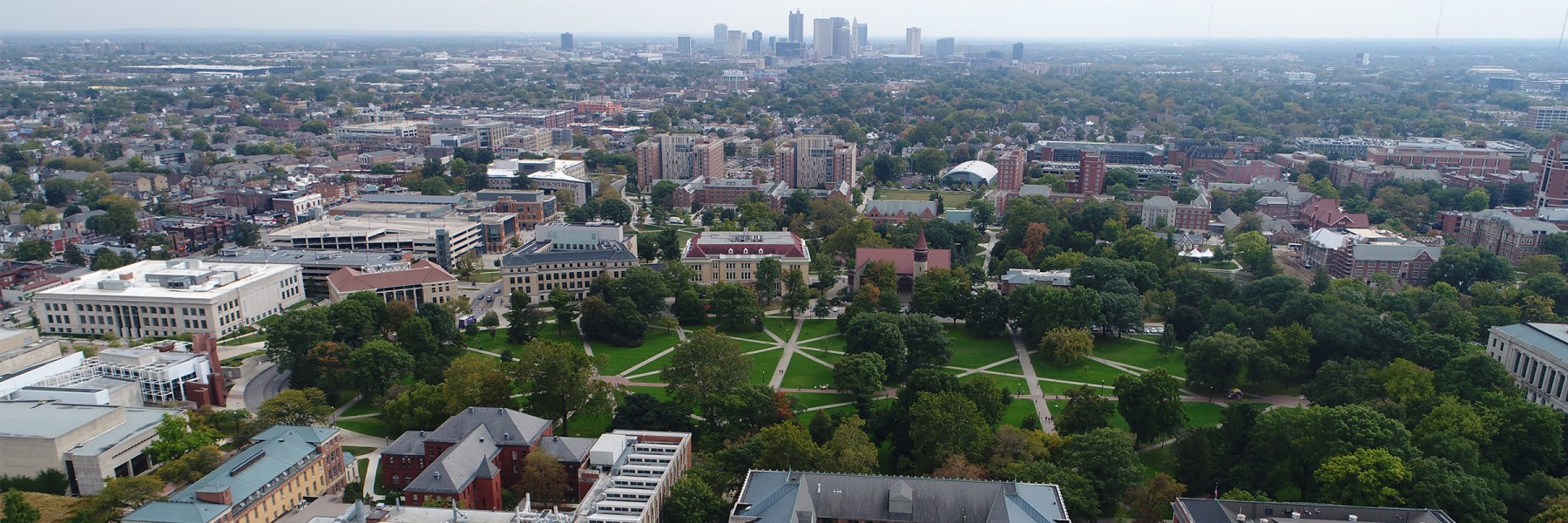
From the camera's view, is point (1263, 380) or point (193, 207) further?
point (193, 207)

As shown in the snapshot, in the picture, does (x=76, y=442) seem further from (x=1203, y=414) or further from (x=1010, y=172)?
(x=1010, y=172)

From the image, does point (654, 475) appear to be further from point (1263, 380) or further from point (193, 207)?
point (193, 207)

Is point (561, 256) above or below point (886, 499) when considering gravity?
below

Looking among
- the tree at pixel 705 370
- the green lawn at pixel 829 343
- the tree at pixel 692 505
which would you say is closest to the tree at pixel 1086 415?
the tree at pixel 705 370

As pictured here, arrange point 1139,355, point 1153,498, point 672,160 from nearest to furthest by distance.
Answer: point 1153,498
point 1139,355
point 672,160

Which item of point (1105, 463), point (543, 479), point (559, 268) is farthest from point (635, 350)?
point (1105, 463)

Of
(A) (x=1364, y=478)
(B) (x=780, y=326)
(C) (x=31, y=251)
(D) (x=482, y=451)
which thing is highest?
(A) (x=1364, y=478)

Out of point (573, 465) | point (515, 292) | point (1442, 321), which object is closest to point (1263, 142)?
point (1442, 321)

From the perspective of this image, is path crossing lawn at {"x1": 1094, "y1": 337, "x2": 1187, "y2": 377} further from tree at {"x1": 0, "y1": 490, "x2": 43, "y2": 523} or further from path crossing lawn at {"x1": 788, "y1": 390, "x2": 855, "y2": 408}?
tree at {"x1": 0, "y1": 490, "x2": 43, "y2": 523}
